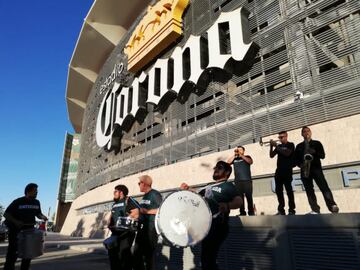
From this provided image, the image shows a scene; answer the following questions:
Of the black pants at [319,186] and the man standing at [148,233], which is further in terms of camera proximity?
the black pants at [319,186]

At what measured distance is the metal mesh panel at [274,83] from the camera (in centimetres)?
934

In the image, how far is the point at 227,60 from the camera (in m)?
12.4

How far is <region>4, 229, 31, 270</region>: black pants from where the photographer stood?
4.64 meters

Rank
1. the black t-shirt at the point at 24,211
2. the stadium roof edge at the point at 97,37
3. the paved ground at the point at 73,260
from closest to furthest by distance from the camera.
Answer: the black t-shirt at the point at 24,211
the paved ground at the point at 73,260
the stadium roof edge at the point at 97,37

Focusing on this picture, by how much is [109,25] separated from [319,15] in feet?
73.2

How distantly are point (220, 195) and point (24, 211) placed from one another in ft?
12.6

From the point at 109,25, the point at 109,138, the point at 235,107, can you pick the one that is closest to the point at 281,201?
the point at 235,107

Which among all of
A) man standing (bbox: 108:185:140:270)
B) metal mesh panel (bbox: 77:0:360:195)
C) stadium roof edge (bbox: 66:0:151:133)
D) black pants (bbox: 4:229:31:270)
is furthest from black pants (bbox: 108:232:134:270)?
stadium roof edge (bbox: 66:0:151:133)

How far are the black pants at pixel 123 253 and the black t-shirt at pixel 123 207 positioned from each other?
32 centimetres

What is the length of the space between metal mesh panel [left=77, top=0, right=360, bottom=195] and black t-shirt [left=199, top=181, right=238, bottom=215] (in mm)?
7231

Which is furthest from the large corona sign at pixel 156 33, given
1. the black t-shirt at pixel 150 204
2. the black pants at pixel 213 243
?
the black pants at pixel 213 243

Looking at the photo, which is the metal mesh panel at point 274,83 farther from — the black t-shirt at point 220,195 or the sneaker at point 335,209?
the black t-shirt at point 220,195

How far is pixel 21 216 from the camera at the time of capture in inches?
195

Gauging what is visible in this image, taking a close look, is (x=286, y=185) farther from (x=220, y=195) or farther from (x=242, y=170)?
(x=220, y=195)
